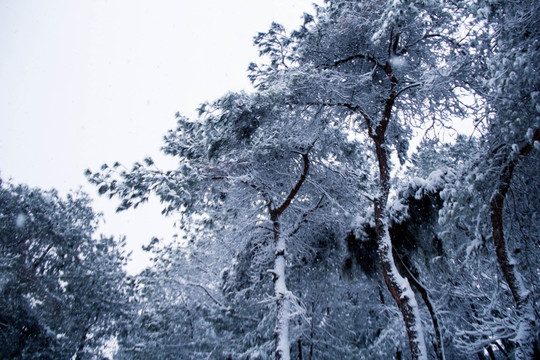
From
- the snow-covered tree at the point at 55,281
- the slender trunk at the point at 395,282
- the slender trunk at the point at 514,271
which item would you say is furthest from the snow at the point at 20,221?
the slender trunk at the point at 514,271

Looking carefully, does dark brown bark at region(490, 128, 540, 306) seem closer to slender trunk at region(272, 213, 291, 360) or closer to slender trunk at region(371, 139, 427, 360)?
slender trunk at region(371, 139, 427, 360)

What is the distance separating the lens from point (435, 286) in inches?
554

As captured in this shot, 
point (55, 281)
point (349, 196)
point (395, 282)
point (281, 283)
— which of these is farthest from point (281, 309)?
point (55, 281)

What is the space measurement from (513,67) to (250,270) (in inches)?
318

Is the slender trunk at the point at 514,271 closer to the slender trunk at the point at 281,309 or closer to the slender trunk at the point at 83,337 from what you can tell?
the slender trunk at the point at 281,309

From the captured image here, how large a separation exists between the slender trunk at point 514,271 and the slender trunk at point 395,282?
51.2 inches

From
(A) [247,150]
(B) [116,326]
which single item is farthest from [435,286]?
(B) [116,326]

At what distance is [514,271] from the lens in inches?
194

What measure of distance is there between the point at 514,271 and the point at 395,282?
1809mm

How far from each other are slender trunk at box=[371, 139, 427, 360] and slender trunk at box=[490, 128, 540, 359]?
1.30m

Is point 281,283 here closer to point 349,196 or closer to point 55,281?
point 349,196

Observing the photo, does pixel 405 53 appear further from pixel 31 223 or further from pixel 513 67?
pixel 31 223

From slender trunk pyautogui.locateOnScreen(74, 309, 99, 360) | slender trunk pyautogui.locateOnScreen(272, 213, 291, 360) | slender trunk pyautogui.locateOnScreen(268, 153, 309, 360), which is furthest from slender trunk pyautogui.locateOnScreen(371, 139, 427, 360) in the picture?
slender trunk pyautogui.locateOnScreen(74, 309, 99, 360)

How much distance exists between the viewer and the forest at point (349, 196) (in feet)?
16.9
